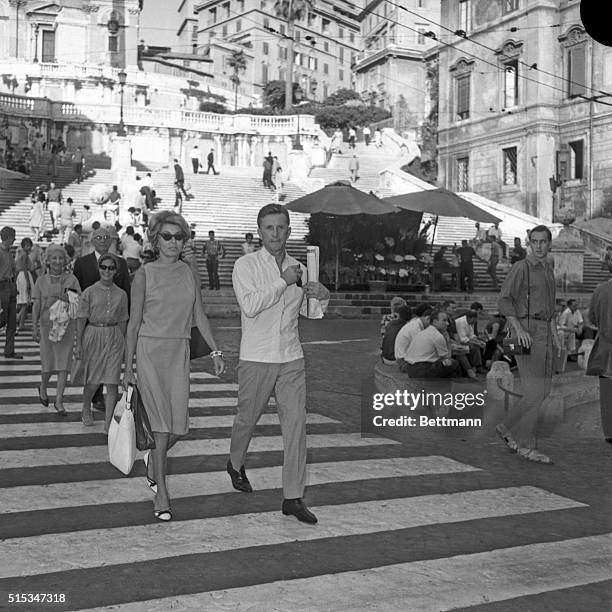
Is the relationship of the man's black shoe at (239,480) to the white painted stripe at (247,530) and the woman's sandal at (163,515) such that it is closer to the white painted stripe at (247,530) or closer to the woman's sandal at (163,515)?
the white painted stripe at (247,530)

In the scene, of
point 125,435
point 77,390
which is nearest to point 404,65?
point 77,390

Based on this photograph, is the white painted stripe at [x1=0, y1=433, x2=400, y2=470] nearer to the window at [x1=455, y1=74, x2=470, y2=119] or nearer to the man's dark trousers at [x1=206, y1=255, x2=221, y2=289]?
the man's dark trousers at [x1=206, y1=255, x2=221, y2=289]

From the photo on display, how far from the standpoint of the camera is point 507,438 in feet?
23.9

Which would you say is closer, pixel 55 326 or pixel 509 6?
pixel 55 326

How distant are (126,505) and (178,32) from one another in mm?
120352

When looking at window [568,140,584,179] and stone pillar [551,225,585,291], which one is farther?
window [568,140,584,179]

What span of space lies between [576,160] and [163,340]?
38.4 meters

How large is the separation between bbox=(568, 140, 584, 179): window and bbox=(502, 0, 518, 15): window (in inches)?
289

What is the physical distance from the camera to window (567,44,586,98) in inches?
1538

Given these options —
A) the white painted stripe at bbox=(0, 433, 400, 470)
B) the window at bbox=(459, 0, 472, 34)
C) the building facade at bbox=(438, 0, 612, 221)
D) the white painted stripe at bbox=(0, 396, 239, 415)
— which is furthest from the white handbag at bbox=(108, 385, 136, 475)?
the window at bbox=(459, 0, 472, 34)

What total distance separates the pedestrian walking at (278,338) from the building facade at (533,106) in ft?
113

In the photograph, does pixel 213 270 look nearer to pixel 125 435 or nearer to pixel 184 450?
pixel 184 450

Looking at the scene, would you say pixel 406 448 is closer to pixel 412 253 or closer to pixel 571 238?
pixel 412 253

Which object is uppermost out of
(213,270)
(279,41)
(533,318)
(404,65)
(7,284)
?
(279,41)
